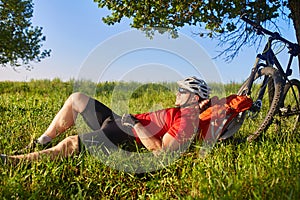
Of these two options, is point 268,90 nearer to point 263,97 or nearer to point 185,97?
point 263,97

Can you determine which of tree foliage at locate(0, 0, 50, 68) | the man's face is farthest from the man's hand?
tree foliage at locate(0, 0, 50, 68)

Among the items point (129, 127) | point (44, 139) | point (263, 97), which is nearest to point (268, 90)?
point (263, 97)

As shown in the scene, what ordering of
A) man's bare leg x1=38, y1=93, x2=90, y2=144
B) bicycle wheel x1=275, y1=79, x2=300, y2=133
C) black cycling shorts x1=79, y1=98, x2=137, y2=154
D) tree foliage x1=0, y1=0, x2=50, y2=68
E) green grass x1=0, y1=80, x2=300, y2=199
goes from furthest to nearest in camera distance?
tree foliage x1=0, y1=0, x2=50, y2=68 < bicycle wheel x1=275, y1=79, x2=300, y2=133 < man's bare leg x1=38, y1=93, x2=90, y2=144 < black cycling shorts x1=79, y1=98, x2=137, y2=154 < green grass x1=0, y1=80, x2=300, y2=199

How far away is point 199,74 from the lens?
13.8 feet

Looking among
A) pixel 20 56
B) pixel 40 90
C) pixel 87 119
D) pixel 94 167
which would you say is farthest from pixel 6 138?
pixel 20 56

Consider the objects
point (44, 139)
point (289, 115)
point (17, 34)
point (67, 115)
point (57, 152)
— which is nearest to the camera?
point (57, 152)

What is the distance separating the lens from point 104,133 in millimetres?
3986

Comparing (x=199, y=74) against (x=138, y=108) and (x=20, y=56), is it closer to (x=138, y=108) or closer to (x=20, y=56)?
(x=138, y=108)

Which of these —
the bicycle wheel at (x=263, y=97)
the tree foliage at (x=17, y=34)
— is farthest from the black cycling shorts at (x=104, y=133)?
the tree foliage at (x=17, y=34)

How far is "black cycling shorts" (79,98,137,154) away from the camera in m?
3.87

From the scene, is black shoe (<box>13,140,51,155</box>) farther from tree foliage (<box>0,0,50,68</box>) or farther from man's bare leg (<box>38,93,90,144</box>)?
tree foliage (<box>0,0,50,68</box>)

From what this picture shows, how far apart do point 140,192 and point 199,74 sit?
1586 mm

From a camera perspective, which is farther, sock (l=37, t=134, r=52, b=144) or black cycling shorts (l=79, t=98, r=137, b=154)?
sock (l=37, t=134, r=52, b=144)

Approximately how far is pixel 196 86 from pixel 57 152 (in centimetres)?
160
